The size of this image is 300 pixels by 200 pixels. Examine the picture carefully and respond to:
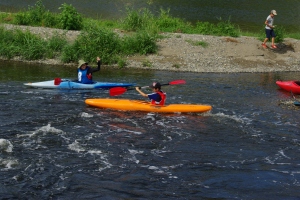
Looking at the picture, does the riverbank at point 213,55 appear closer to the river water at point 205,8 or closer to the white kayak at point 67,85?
the white kayak at point 67,85

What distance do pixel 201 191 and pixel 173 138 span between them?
8.59 feet

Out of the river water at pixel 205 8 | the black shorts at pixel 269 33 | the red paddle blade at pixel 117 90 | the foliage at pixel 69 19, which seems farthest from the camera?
the river water at pixel 205 8

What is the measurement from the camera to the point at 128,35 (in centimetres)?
2125

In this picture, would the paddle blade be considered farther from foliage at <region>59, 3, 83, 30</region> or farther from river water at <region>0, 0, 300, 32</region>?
river water at <region>0, 0, 300, 32</region>

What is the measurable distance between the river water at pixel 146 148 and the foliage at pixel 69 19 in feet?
22.7

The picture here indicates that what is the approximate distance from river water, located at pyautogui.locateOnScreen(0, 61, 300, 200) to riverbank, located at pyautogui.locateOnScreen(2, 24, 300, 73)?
13.8ft

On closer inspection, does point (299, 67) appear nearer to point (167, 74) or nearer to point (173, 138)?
point (167, 74)

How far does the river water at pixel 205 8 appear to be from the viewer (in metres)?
29.0

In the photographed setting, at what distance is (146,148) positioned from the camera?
1037 cm

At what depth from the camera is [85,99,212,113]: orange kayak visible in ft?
42.2

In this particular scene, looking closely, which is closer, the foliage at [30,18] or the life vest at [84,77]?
the life vest at [84,77]

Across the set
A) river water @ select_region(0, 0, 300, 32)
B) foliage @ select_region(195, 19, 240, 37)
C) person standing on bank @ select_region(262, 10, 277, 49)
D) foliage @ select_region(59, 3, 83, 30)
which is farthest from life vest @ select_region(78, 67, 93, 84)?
river water @ select_region(0, 0, 300, 32)

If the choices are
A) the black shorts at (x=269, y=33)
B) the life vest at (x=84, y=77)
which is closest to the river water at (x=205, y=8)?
the black shorts at (x=269, y=33)

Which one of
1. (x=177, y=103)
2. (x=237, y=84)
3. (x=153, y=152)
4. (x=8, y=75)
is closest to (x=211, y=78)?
(x=237, y=84)
